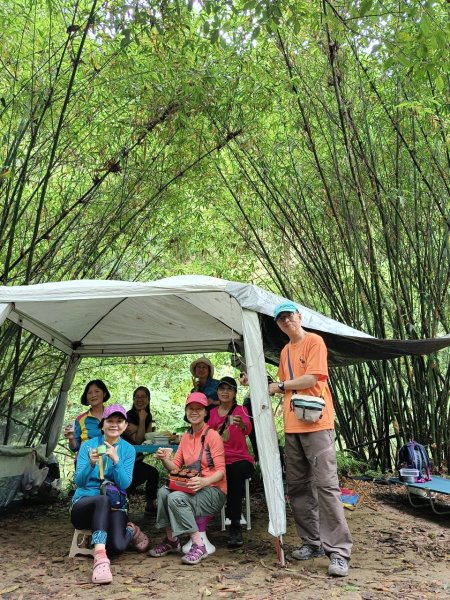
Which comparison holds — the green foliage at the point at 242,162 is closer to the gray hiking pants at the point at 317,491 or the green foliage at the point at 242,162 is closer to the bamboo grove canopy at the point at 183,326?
the bamboo grove canopy at the point at 183,326

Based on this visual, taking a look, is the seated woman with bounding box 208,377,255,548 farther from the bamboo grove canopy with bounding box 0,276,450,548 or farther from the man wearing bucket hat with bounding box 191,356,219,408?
the man wearing bucket hat with bounding box 191,356,219,408

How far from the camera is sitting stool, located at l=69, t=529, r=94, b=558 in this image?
10.4 feet

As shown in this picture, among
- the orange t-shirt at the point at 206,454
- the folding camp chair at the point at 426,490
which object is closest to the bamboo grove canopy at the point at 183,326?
the orange t-shirt at the point at 206,454

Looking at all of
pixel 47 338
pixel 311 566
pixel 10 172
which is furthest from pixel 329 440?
pixel 47 338

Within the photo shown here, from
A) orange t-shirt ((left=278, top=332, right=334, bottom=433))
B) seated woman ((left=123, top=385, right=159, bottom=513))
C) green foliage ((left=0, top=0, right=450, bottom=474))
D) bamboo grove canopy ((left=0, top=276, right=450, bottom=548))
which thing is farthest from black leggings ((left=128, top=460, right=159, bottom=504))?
orange t-shirt ((left=278, top=332, right=334, bottom=433))

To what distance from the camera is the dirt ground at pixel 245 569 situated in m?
2.58

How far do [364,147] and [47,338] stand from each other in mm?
3159

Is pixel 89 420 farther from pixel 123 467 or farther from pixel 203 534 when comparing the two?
pixel 203 534

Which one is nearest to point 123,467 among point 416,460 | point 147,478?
point 147,478

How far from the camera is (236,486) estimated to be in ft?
11.5

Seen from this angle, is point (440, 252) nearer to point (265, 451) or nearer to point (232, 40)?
point (232, 40)

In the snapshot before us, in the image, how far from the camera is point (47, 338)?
4.62 m

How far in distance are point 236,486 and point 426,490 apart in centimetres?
160

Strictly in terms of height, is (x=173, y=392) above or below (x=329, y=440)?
above
